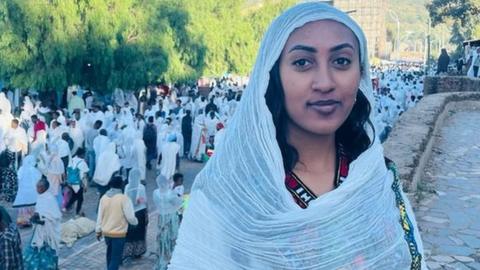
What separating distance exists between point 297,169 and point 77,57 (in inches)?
567

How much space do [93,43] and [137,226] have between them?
9.66 metres

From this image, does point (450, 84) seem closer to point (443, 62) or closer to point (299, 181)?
point (443, 62)

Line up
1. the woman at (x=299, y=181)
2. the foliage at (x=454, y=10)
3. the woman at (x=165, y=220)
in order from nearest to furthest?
1. the woman at (x=299, y=181)
2. the woman at (x=165, y=220)
3. the foliage at (x=454, y=10)

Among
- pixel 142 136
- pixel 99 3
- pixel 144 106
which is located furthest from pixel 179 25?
pixel 142 136

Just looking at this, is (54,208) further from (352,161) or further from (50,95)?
(50,95)

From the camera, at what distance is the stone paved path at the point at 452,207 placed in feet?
12.7

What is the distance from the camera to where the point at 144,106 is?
18.2 meters

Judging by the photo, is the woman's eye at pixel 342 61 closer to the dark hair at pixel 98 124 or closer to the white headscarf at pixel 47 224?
the white headscarf at pixel 47 224

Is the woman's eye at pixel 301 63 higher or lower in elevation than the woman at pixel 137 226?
higher

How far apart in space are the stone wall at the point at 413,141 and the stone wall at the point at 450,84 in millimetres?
4413

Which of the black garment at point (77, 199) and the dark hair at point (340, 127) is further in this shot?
the black garment at point (77, 199)

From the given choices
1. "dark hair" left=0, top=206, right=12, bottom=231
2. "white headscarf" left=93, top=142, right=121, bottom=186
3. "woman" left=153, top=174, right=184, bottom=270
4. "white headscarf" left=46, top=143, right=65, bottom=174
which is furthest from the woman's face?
"white headscarf" left=93, top=142, right=121, bottom=186

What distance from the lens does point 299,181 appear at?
54.2 inches

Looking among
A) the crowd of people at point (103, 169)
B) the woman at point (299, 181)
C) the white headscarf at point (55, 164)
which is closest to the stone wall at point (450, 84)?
the crowd of people at point (103, 169)
